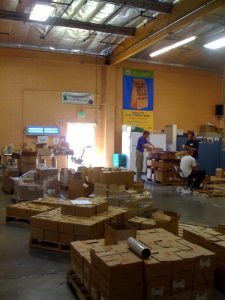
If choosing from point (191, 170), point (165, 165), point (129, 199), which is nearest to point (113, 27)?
point (165, 165)

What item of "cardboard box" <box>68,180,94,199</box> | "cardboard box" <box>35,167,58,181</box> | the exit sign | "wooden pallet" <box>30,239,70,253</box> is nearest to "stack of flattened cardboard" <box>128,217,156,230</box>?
"wooden pallet" <box>30,239,70,253</box>

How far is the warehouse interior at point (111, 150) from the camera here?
3.12 metres

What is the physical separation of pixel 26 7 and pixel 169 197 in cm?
575

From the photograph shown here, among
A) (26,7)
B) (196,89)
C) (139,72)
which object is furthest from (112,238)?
(196,89)

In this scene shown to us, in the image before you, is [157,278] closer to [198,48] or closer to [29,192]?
[29,192]

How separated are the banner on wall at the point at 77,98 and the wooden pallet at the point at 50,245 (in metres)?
8.70

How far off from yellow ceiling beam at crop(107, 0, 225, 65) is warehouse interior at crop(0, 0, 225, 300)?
0.04 meters

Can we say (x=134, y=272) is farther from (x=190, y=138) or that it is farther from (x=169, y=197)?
(x=190, y=138)

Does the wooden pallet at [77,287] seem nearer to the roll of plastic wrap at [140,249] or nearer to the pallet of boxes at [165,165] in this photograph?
the roll of plastic wrap at [140,249]

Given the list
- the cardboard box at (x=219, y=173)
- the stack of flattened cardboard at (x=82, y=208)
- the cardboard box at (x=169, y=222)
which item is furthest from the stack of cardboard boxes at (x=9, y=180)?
the cardboard box at (x=219, y=173)

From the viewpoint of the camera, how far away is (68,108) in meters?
12.8

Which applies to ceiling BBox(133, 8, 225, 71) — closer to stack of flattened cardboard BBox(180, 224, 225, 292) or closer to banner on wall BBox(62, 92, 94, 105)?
banner on wall BBox(62, 92, 94, 105)

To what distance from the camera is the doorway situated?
42.8ft

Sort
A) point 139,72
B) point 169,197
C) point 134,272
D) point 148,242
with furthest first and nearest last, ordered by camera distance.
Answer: point 139,72 < point 169,197 < point 148,242 < point 134,272
